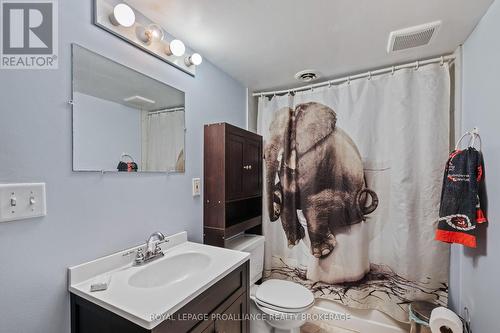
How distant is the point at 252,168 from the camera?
6.59 ft

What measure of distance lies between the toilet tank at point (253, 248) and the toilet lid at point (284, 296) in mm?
181

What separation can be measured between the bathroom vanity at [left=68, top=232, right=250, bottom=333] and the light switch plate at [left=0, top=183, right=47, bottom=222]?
0.30 meters

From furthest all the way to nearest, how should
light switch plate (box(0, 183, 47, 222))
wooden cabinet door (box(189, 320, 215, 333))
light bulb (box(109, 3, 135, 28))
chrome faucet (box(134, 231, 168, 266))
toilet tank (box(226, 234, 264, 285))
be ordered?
toilet tank (box(226, 234, 264, 285)), chrome faucet (box(134, 231, 168, 266)), light bulb (box(109, 3, 135, 28)), wooden cabinet door (box(189, 320, 215, 333)), light switch plate (box(0, 183, 47, 222))

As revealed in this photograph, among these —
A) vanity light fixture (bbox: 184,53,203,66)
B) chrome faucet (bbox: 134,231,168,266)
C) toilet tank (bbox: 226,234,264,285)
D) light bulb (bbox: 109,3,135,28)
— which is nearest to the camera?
light bulb (bbox: 109,3,135,28)

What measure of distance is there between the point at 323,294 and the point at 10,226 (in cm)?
213

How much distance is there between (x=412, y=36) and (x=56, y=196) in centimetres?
210

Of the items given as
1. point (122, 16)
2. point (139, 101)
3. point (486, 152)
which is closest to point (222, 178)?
point (139, 101)

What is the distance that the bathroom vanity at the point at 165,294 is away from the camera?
0.78 m

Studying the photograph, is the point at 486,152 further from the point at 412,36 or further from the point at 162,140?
the point at 162,140

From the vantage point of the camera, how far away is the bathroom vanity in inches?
30.6

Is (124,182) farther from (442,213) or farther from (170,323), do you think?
(442,213)

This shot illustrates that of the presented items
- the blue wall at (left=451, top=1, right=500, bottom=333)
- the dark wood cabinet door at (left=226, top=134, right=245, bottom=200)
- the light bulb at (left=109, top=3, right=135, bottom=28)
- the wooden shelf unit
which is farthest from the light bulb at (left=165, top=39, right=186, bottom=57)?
the blue wall at (left=451, top=1, right=500, bottom=333)

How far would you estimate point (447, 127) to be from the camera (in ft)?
5.19

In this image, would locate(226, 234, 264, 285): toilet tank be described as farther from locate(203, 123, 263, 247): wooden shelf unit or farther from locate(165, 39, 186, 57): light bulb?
locate(165, 39, 186, 57): light bulb
